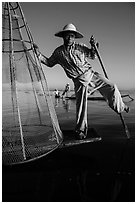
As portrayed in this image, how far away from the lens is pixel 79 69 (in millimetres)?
2996

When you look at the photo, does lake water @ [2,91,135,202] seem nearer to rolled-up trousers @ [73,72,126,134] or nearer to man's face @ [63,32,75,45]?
rolled-up trousers @ [73,72,126,134]

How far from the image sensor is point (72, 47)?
3004 mm

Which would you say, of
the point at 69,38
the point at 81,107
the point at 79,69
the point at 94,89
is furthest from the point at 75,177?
the point at 69,38

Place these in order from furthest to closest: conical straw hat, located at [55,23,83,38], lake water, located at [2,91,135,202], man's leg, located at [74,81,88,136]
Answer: man's leg, located at [74,81,88,136] → conical straw hat, located at [55,23,83,38] → lake water, located at [2,91,135,202]

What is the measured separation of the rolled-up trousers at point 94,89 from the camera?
3.07m

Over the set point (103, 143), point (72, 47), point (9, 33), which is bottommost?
point (103, 143)

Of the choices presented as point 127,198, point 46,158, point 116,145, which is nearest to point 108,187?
point 127,198

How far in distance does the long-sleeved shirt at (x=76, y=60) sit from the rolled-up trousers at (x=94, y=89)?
12cm

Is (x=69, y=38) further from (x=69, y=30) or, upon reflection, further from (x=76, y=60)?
(x=76, y=60)

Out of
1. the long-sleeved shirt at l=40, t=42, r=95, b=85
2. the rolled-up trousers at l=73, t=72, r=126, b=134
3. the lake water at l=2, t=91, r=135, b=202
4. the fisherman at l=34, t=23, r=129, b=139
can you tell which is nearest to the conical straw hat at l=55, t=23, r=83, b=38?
the fisherman at l=34, t=23, r=129, b=139

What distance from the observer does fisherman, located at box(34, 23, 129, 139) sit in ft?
9.76

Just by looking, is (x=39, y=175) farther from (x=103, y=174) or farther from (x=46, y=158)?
(x=103, y=174)

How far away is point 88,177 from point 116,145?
1175 mm

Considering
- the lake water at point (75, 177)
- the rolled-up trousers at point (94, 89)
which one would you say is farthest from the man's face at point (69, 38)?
the lake water at point (75, 177)
